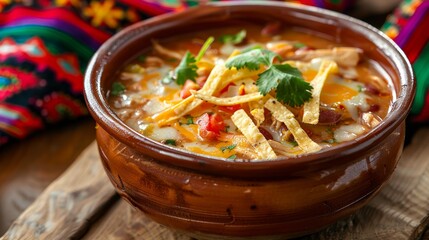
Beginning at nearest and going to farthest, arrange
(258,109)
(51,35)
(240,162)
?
(240,162) < (258,109) < (51,35)

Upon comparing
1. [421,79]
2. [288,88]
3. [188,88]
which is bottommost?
[421,79]

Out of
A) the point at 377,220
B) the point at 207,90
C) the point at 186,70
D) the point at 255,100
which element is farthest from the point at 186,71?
the point at 377,220

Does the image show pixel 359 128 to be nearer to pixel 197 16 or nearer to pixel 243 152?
pixel 243 152

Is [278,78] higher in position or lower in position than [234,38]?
higher

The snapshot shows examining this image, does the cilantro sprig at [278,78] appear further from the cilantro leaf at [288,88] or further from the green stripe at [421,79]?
the green stripe at [421,79]

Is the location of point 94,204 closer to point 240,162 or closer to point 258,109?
point 258,109

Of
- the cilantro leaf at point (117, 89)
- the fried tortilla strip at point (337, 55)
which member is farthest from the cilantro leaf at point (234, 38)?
the cilantro leaf at point (117, 89)

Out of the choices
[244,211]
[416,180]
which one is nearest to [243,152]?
[244,211]
